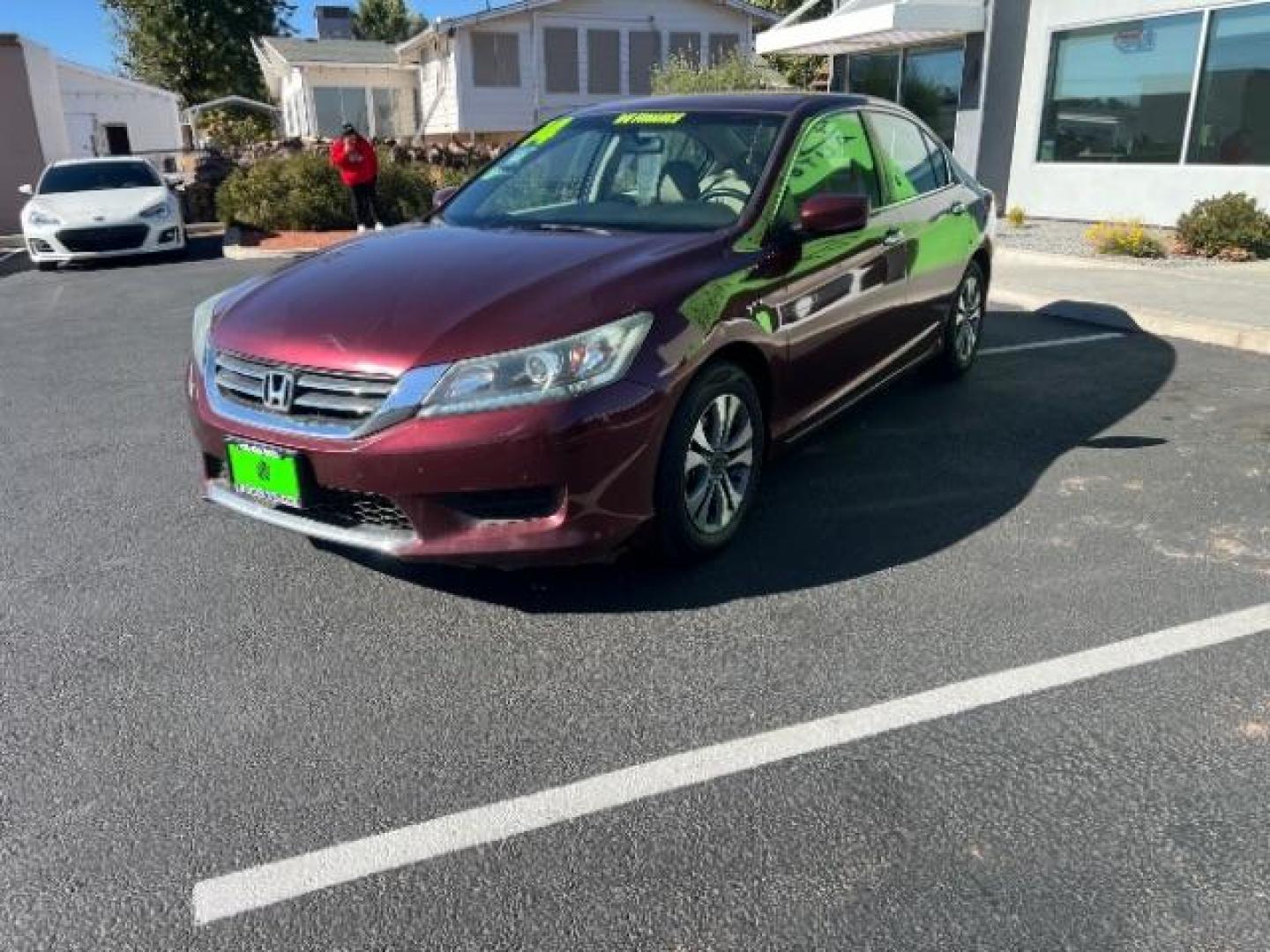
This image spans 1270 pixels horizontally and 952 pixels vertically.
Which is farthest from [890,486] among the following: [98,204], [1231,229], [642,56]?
[642,56]

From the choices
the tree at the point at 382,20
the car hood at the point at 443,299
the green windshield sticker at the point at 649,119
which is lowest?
the car hood at the point at 443,299

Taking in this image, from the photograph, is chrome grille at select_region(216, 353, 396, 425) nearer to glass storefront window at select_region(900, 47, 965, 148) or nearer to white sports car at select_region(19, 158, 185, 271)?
white sports car at select_region(19, 158, 185, 271)

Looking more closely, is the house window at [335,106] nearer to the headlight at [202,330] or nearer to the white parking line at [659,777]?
the headlight at [202,330]

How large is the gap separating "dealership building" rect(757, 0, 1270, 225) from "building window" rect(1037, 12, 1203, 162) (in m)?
0.02

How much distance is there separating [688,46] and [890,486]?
28825mm

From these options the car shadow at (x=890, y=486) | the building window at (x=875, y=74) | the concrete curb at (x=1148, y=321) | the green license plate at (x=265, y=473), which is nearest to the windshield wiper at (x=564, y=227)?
the car shadow at (x=890, y=486)

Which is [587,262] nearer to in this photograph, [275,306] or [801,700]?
[275,306]

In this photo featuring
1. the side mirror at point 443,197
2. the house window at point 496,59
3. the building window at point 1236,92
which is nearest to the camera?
the side mirror at point 443,197

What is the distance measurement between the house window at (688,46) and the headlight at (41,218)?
68.8ft

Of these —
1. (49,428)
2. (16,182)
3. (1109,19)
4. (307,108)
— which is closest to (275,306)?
(49,428)

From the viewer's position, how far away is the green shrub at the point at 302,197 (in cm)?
1566

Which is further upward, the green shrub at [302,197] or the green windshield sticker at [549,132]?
the green windshield sticker at [549,132]

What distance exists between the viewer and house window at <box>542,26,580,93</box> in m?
29.3

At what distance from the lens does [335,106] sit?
3525 cm
